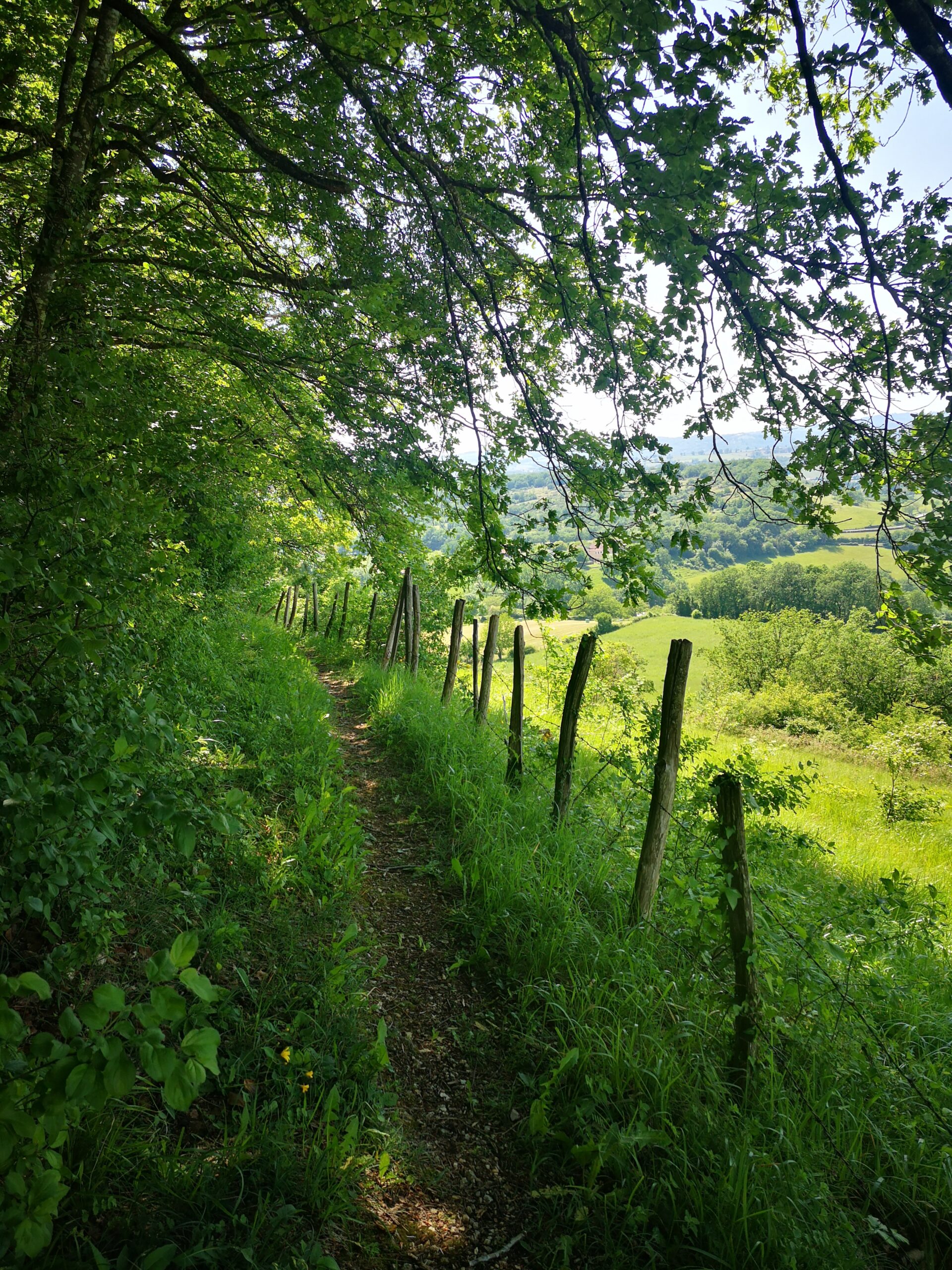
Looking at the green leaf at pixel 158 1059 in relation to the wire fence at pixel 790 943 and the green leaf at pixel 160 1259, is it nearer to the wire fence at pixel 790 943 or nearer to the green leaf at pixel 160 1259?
the green leaf at pixel 160 1259

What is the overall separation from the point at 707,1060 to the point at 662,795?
4.37ft

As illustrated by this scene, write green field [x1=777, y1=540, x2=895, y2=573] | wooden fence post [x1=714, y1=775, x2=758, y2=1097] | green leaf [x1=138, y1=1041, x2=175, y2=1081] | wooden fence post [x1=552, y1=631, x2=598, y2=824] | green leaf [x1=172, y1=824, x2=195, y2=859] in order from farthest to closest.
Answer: green field [x1=777, y1=540, x2=895, y2=573]
wooden fence post [x1=552, y1=631, x2=598, y2=824]
wooden fence post [x1=714, y1=775, x2=758, y2=1097]
green leaf [x1=172, y1=824, x2=195, y2=859]
green leaf [x1=138, y1=1041, x2=175, y2=1081]

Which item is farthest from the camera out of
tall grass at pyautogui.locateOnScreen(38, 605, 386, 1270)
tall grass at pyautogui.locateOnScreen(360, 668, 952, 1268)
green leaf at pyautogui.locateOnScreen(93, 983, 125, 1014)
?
tall grass at pyautogui.locateOnScreen(360, 668, 952, 1268)

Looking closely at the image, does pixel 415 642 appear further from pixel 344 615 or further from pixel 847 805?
pixel 847 805

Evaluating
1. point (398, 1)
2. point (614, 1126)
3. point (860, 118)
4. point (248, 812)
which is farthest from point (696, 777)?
point (398, 1)

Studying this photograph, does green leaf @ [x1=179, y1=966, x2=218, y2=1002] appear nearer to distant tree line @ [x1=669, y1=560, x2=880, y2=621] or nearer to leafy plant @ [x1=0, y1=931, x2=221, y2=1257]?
leafy plant @ [x1=0, y1=931, x2=221, y2=1257]

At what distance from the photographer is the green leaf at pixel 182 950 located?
3.97 feet

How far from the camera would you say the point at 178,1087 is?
3.76ft

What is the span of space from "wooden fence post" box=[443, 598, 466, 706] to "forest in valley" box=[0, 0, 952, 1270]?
268 centimetres

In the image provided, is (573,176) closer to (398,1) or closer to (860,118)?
(398,1)

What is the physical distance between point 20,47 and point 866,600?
64975mm

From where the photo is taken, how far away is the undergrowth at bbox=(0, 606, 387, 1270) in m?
1.22

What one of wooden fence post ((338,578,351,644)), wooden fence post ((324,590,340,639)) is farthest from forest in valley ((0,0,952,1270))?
wooden fence post ((324,590,340,639))

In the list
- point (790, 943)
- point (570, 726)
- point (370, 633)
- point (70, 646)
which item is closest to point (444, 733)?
point (570, 726)
